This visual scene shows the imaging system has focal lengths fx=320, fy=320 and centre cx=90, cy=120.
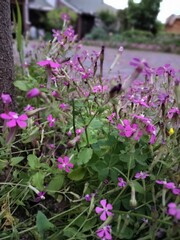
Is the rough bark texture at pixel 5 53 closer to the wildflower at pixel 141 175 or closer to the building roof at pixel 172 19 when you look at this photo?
the wildflower at pixel 141 175

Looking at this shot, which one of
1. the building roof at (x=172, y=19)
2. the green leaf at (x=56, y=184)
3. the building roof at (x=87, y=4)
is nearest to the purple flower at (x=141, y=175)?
the green leaf at (x=56, y=184)

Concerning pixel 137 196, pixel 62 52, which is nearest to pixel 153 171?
Result: pixel 137 196

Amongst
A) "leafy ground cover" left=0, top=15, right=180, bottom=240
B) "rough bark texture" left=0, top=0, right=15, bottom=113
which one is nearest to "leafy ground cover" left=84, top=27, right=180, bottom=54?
"rough bark texture" left=0, top=0, right=15, bottom=113

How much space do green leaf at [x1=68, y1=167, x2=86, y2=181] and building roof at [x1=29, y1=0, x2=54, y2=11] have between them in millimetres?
22604

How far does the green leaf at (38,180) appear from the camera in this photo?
818 millimetres

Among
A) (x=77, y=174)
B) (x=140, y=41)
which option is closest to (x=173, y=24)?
(x=140, y=41)

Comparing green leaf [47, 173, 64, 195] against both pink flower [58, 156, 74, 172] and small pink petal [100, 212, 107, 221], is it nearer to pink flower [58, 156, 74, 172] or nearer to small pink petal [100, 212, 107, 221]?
pink flower [58, 156, 74, 172]

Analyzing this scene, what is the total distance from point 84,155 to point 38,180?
0.14m

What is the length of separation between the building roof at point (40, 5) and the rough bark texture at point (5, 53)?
2212 cm

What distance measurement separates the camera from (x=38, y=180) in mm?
828

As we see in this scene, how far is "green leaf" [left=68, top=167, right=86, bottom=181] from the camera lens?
851 millimetres

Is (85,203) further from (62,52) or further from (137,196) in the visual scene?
(62,52)

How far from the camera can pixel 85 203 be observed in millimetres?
797

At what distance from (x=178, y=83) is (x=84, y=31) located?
73.3ft
